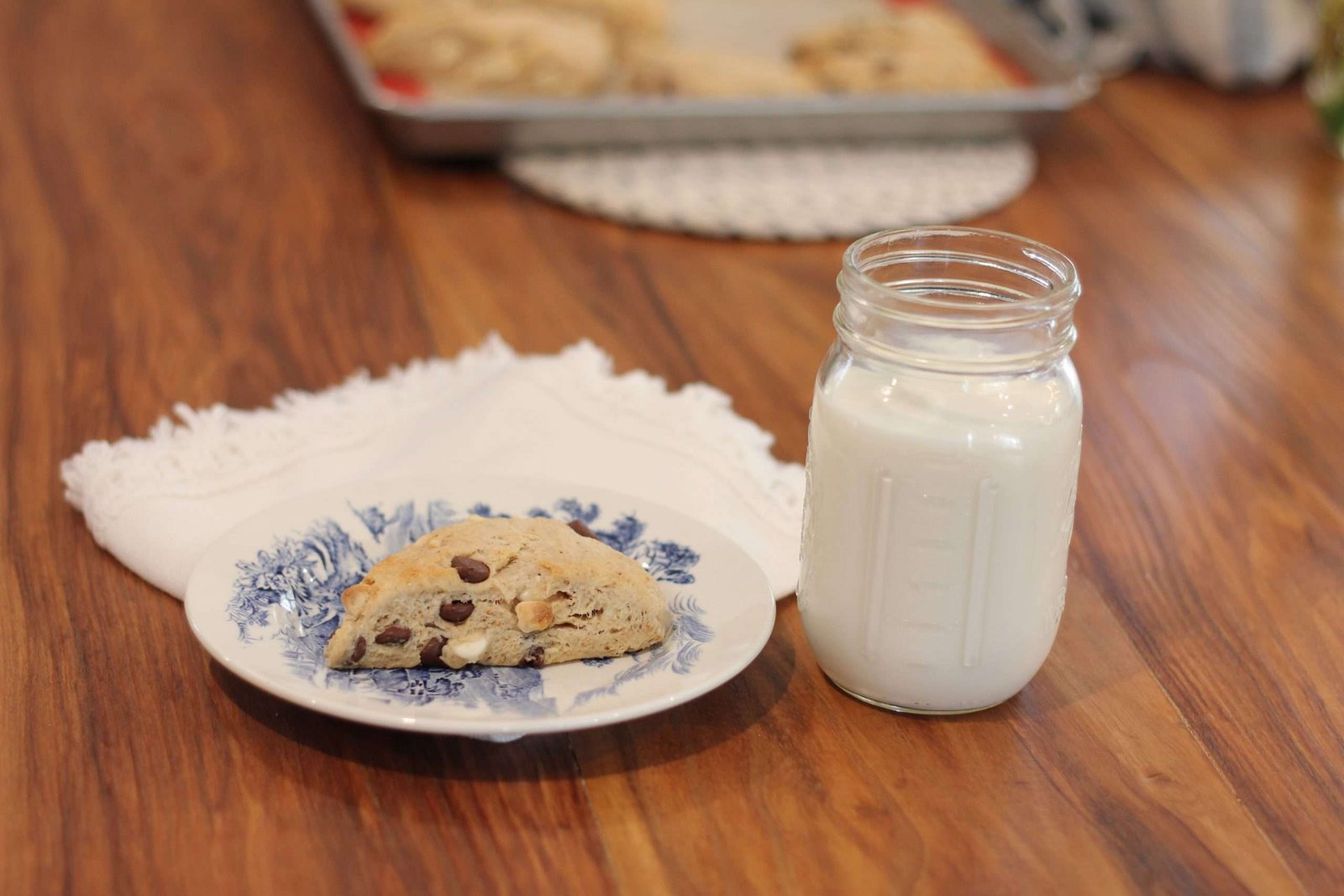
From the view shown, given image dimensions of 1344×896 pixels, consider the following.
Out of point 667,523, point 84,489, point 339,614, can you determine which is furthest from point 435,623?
point 84,489

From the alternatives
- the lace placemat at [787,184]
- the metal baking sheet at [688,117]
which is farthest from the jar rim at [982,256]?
the metal baking sheet at [688,117]

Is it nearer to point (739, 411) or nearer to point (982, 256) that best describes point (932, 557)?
point (982, 256)

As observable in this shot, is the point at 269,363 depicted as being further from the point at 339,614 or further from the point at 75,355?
the point at 339,614

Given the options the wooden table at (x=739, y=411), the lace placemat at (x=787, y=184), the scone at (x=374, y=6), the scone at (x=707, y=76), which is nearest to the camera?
the wooden table at (x=739, y=411)

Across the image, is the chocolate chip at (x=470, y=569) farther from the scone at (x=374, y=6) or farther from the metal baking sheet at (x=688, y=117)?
the scone at (x=374, y=6)

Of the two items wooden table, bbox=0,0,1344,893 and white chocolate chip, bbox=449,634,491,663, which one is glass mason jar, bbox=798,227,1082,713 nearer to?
wooden table, bbox=0,0,1344,893

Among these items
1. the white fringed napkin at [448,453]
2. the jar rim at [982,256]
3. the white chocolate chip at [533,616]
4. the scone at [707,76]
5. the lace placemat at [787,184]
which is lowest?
the lace placemat at [787,184]

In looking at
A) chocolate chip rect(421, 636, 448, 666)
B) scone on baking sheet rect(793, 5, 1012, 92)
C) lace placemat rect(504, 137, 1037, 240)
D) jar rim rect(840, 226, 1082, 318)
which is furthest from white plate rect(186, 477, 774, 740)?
scone on baking sheet rect(793, 5, 1012, 92)
